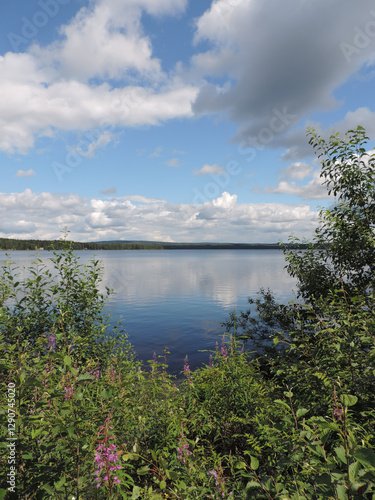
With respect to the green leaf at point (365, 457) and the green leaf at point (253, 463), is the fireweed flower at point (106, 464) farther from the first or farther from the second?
the green leaf at point (365, 457)

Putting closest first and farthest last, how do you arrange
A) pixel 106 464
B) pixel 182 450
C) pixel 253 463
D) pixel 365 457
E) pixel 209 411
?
pixel 365 457 → pixel 253 463 → pixel 106 464 → pixel 182 450 → pixel 209 411

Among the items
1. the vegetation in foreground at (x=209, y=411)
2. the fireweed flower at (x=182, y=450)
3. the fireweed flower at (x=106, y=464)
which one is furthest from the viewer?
the fireweed flower at (x=182, y=450)

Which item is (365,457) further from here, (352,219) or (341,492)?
(352,219)

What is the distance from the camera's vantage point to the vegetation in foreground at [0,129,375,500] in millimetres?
2324

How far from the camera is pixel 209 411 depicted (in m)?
5.50

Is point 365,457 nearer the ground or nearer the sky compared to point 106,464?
nearer the sky

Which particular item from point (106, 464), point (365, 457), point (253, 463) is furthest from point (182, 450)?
point (365, 457)

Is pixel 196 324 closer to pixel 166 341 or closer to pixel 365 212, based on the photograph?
pixel 166 341

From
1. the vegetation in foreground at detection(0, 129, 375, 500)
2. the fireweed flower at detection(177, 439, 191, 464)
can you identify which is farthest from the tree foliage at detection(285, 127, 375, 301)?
the fireweed flower at detection(177, 439, 191, 464)

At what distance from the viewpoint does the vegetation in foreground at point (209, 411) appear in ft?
7.63

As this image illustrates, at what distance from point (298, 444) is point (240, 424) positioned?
3.41m

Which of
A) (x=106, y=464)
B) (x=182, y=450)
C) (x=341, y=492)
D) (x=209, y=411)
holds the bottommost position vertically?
(x=209, y=411)

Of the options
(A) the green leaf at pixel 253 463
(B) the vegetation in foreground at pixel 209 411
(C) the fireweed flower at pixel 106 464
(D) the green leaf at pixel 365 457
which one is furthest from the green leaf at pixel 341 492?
(C) the fireweed flower at pixel 106 464

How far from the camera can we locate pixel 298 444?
228cm
